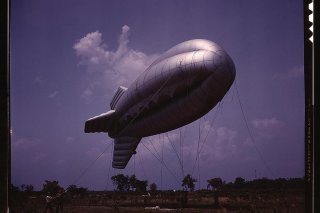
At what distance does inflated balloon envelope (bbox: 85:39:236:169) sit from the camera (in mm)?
20266

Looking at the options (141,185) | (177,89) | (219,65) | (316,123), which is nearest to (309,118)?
(316,123)

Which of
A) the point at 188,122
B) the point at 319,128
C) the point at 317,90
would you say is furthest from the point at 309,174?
the point at 188,122

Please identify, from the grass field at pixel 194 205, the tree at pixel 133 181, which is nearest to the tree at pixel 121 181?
the tree at pixel 133 181

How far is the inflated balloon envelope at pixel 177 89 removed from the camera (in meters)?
20.3

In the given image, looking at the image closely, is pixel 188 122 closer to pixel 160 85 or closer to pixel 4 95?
pixel 160 85

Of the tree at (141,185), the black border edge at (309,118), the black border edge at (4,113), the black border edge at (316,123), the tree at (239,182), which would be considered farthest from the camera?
the tree at (239,182)

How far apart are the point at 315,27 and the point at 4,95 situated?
5485mm

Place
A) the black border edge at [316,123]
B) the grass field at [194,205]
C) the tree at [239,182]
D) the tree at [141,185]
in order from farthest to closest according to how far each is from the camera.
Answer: the tree at [239,182]
the tree at [141,185]
the grass field at [194,205]
the black border edge at [316,123]

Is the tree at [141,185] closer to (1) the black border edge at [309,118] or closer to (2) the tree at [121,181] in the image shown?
(2) the tree at [121,181]

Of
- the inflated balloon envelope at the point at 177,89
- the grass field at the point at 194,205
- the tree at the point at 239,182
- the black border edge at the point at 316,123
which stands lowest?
the tree at the point at 239,182

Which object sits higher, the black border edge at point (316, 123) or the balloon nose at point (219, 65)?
the balloon nose at point (219, 65)

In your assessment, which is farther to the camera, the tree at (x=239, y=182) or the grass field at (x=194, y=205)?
the tree at (x=239, y=182)

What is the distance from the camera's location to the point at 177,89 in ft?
71.4

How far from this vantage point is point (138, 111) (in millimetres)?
25234
